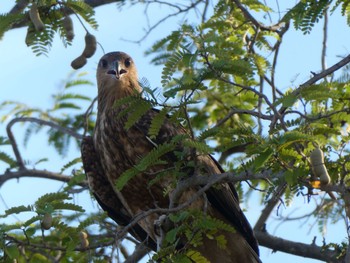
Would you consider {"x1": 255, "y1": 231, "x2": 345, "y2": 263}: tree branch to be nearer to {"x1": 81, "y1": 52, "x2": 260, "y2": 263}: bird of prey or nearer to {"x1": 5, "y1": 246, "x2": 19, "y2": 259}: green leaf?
{"x1": 81, "y1": 52, "x2": 260, "y2": 263}: bird of prey

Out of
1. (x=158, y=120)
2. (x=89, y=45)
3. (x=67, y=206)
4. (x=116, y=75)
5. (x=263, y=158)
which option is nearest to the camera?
(x=263, y=158)

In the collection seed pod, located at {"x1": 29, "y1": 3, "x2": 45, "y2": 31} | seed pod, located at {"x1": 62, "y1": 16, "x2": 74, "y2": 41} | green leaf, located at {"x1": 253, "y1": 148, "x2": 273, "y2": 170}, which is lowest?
green leaf, located at {"x1": 253, "y1": 148, "x2": 273, "y2": 170}

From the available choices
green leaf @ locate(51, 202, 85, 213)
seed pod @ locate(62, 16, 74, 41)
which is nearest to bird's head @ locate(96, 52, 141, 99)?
seed pod @ locate(62, 16, 74, 41)

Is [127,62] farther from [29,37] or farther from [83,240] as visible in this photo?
[83,240]

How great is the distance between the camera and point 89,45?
230 inches

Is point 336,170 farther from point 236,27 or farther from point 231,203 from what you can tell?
point 236,27

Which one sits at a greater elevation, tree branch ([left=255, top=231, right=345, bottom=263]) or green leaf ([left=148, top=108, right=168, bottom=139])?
tree branch ([left=255, top=231, right=345, bottom=263])

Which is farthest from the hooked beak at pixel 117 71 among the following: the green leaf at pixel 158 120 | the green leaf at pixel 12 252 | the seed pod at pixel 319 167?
the seed pod at pixel 319 167

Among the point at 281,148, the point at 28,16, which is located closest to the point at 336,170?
the point at 281,148

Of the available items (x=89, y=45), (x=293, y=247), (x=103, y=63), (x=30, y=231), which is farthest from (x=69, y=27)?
(x=293, y=247)

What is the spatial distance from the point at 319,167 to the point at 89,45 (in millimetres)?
2222

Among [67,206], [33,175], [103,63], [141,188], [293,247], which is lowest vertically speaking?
→ [67,206]

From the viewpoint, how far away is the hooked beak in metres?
7.11

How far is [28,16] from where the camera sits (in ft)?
19.2
